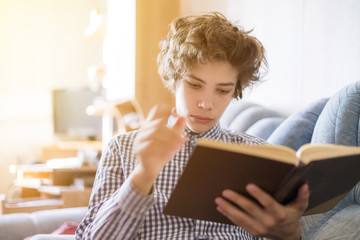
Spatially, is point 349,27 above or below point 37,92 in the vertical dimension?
above

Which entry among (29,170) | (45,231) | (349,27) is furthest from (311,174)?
(29,170)

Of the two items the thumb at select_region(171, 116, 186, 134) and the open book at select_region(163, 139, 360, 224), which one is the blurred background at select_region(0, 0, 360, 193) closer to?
the open book at select_region(163, 139, 360, 224)

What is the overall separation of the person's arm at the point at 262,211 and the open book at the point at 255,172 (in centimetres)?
1

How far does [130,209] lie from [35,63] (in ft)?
15.2

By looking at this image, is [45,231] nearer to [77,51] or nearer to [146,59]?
[146,59]

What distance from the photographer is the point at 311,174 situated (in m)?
0.83

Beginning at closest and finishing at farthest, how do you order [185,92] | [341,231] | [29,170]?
1. [341,231]
2. [185,92]
3. [29,170]

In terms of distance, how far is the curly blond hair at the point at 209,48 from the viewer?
1174 millimetres

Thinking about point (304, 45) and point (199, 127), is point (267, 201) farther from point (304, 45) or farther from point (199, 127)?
point (304, 45)

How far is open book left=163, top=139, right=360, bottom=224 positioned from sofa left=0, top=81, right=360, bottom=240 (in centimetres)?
17

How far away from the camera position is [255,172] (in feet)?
2.62

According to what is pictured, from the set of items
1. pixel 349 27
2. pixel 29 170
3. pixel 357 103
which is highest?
pixel 349 27

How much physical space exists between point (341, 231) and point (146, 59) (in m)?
2.48

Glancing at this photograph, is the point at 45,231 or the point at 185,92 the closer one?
the point at 185,92
